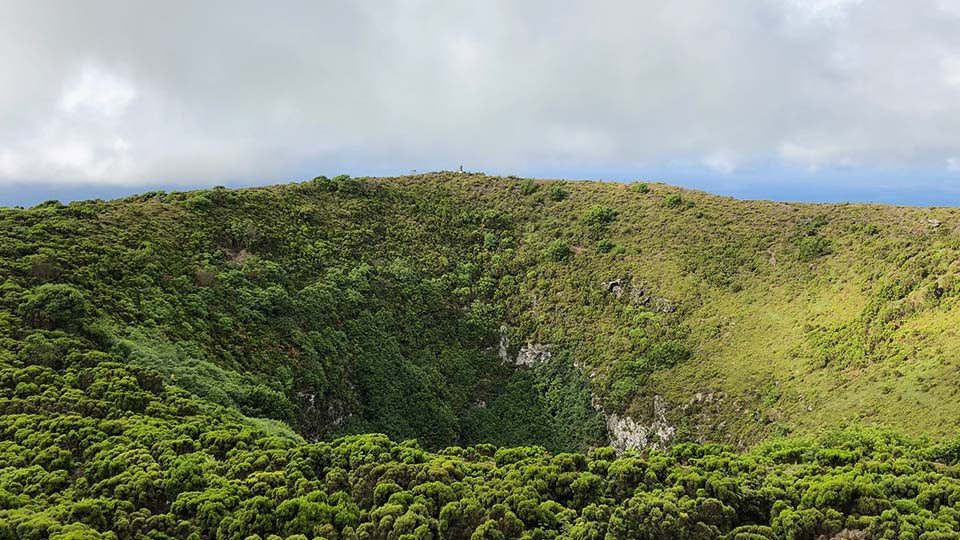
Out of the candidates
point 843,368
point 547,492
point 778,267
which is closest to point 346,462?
point 547,492

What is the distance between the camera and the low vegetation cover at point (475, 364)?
68.9ft

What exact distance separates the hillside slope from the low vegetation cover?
287 millimetres

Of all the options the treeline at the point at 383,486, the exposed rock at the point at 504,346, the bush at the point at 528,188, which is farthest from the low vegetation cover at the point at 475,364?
the exposed rock at the point at 504,346

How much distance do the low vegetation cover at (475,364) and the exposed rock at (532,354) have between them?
254 millimetres

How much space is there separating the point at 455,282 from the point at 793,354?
38800 millimetres

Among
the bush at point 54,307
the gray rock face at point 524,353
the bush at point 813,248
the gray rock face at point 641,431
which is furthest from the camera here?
the gray rock face at point 524,353

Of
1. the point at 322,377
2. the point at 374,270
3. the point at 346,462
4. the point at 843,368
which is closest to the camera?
the point at 346,462

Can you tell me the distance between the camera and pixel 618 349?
56.8 metres

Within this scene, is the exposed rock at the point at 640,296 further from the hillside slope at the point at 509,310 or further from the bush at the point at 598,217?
the bush at the point at 598,217

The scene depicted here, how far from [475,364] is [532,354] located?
22.2 feet

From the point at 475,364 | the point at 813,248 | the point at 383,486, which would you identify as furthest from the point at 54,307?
the point at 813,248

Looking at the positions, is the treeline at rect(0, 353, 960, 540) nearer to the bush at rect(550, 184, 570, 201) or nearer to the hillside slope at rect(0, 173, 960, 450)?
the hillside slope at rect(0, 173, 960, 450)

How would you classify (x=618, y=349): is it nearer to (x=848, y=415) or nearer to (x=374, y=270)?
(x=848, y=415)

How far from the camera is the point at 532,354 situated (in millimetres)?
61844
